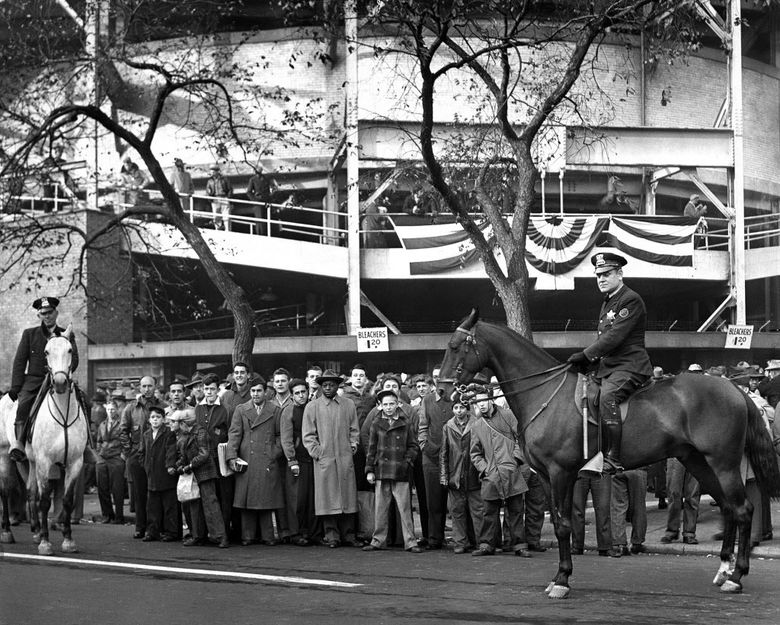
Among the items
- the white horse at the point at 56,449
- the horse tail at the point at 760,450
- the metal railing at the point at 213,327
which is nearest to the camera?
the horse tail at the point at 760,450

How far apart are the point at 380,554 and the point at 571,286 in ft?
57.7

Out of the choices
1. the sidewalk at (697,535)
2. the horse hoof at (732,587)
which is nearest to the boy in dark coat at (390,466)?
the sidewalk at (697,535)

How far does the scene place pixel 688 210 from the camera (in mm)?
34188

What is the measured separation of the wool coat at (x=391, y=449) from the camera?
52.5 feet

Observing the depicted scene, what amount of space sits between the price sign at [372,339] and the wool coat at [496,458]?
913cm

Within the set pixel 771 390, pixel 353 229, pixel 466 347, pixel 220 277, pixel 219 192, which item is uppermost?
pixel 219 192

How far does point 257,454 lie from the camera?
16688mm

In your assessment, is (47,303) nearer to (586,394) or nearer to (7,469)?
(7,469)

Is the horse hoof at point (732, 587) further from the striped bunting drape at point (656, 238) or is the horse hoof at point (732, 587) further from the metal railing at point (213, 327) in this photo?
the metal railing at point (213, 327)

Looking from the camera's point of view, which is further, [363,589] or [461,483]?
[461,483]

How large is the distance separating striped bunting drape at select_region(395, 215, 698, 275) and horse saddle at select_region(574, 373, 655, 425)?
18.6 metres

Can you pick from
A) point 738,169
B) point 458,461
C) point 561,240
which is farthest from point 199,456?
point 738,169

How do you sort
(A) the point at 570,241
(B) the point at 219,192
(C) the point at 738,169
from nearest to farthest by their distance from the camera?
(A) the point at 570,241 → (C) the point at 738,169 → (B) the point at 219,192

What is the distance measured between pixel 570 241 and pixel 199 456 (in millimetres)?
17089
